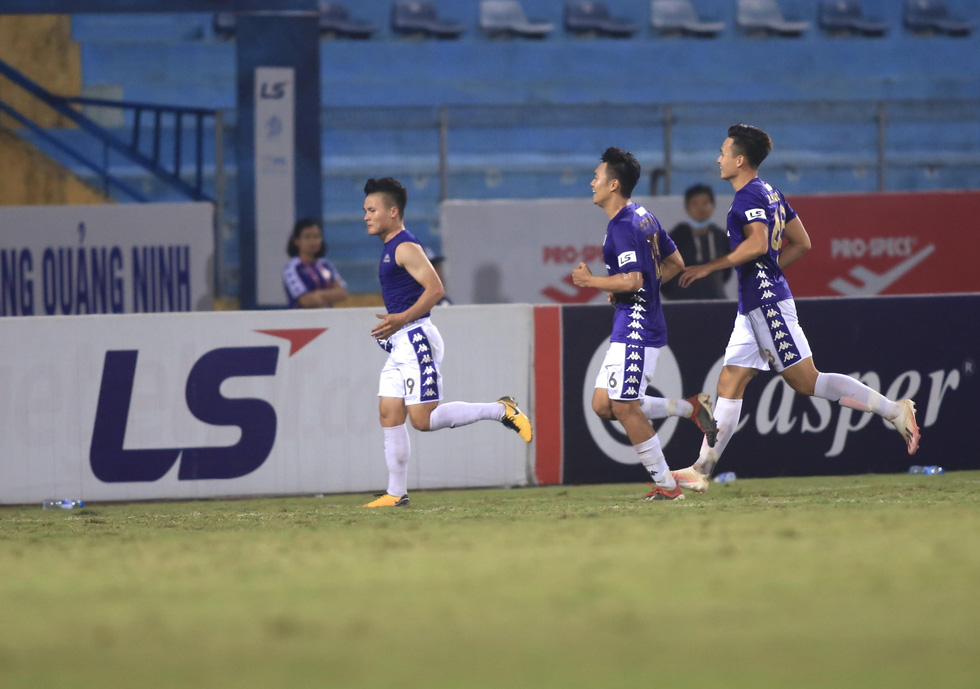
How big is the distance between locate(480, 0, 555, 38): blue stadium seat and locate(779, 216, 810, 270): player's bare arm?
13887mm

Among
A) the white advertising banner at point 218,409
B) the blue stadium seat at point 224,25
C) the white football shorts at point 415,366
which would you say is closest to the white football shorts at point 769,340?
the white football shorts at point 415,366

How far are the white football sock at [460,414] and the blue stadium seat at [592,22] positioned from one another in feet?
46.7

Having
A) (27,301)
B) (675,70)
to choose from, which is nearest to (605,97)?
(675,70)

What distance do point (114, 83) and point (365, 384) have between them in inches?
467

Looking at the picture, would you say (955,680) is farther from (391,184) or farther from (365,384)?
(365,384)

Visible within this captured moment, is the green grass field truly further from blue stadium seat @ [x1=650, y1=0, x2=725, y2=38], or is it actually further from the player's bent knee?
blue stadium seat @ [x1=650, y1=0, x2=725, y2=38]

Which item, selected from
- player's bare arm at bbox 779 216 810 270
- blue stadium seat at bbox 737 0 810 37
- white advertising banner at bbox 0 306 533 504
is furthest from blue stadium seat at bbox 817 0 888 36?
player's bare arm at bbox 779 216 810 270

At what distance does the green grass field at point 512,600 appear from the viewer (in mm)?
3725

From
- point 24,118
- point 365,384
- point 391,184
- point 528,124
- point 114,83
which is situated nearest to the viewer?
point 391,184

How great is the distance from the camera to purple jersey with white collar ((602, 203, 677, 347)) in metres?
7.38

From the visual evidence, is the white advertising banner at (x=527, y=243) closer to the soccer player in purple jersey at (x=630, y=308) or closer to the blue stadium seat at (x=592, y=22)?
the soccer player in purple jersey at (x=630, y=308)

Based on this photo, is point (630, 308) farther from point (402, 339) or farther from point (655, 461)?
point (402, 339)

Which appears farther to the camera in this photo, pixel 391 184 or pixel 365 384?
pixel 365 384

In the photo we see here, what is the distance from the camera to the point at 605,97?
20.5 m
